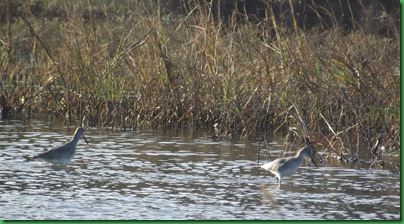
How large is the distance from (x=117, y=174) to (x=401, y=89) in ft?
11.6

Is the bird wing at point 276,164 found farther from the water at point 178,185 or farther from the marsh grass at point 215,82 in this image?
the marsh grass at point 215,82

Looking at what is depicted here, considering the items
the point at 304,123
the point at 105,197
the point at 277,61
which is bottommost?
the point at 105,197

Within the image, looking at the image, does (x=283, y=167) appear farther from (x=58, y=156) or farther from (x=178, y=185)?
(x=58, y=156)

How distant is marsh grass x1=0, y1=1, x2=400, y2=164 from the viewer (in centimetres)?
1298

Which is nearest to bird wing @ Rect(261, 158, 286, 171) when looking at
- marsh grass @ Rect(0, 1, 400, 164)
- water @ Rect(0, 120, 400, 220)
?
water @ Rect(0, 120, 400, 220)

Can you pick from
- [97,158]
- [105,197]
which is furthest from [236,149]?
[105,197]

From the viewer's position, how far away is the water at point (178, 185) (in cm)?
931

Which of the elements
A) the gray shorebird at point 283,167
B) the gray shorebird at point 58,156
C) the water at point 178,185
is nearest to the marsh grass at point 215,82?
the water at point 178,185

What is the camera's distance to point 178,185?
10.7 meters

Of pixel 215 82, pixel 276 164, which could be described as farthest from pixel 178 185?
pixel 215 82

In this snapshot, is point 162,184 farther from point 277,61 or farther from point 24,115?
point 24,115

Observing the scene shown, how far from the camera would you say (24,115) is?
16.8 metres

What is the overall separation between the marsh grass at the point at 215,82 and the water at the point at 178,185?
0.68 m

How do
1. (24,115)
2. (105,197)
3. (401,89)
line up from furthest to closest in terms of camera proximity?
(24,115)
(401,89)
(105,197)
